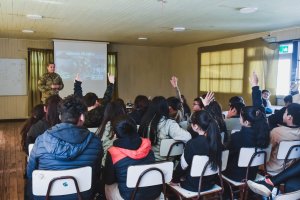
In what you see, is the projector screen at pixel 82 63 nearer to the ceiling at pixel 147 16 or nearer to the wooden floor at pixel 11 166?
the ceiling at pixel 147 16

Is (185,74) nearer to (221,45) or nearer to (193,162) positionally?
(221,45)

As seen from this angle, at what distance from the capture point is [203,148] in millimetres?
2145

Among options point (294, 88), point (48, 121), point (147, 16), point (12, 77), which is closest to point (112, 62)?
point (12, 77)

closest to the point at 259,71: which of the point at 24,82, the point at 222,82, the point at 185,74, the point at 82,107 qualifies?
the point at 222,82

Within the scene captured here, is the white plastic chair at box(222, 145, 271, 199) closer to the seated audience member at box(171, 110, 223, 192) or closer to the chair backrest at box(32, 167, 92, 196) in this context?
the seated audience member at box(171, 110, 223, 192)

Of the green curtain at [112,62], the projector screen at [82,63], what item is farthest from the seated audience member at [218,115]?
the green curtain at [112,62]

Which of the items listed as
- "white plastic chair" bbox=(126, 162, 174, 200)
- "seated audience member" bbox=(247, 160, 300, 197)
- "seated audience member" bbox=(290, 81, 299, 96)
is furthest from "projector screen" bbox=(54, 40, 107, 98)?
"seated audience member" bbox=(247, 160, 300, 197)

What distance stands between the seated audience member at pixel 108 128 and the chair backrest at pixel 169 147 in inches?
19.4

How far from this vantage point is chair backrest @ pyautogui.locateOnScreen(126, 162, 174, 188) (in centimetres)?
184

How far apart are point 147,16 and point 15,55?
519 centimetres

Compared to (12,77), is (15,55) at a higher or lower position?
higher

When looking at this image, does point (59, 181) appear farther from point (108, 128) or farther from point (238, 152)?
point (238, 152)

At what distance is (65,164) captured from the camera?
1.76 metres

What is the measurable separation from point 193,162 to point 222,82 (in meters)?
5.63
